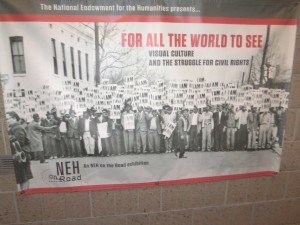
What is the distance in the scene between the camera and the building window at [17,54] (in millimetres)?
1275

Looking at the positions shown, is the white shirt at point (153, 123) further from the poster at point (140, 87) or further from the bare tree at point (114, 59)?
the bare tree at point (114, 59)

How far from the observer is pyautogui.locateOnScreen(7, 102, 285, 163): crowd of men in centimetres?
141

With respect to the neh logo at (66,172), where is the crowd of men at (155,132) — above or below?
above

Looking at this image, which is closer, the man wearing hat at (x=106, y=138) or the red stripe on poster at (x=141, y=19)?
the red stripe on poster at (x=141, y=19)

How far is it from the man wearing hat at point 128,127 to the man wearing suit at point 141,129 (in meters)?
0.03

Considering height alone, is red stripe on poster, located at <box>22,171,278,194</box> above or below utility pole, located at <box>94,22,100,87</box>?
below

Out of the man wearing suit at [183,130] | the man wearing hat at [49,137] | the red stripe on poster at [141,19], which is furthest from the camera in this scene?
the man wearing suit at [183,130]

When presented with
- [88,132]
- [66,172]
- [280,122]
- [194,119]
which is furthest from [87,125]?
[280,122]

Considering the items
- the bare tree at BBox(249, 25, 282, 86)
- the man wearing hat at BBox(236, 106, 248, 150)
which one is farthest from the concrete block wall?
the man wearing hat at BBox(236, 106, 248, 150)

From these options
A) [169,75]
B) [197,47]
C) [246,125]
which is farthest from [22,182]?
[246,125]

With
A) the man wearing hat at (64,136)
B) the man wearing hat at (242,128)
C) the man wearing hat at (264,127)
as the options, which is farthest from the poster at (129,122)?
the man wearing hat at (264,127)

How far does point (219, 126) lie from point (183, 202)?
552 mm

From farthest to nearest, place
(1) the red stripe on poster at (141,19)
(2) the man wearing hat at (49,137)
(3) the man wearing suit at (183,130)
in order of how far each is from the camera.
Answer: (3) the man wearing suit at (183,130), (2) the man wearing hat at (49,137), (1) the red stripe on poster at (141,19)

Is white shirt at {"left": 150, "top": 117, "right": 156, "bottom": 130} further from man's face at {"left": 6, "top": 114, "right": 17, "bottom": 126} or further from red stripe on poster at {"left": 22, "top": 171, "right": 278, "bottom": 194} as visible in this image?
man's face at {"left": 6, "top": 114, "right": 17, "bottom": 126}
